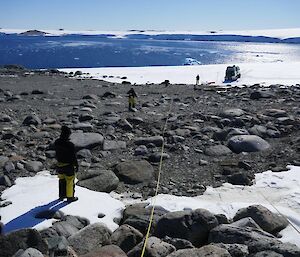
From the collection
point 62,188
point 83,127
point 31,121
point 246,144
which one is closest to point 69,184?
point 62,188

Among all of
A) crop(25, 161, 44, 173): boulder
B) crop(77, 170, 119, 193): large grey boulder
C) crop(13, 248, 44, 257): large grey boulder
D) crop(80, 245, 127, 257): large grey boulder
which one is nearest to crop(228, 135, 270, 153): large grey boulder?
crop(77, 170, 119, 193): large grey boulder

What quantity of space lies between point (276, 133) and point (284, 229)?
5.98 meters

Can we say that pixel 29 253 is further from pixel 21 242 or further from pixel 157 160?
pixel 157 160

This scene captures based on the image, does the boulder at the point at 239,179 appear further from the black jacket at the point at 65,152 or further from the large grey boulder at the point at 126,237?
the black jacket at the point at 65,152

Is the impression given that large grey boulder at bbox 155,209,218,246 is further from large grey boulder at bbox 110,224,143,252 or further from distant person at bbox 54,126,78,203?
distant person at bbox 54,126,78,203

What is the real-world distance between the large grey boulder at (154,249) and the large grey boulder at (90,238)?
1.64ft

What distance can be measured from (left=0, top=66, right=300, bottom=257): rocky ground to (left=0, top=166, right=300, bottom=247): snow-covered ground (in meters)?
0.24

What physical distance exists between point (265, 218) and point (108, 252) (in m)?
2.57

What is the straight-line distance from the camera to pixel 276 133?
11781 millimetres

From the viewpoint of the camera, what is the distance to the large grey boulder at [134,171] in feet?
27.1

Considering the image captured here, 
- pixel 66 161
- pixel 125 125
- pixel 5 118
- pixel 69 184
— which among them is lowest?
pixel 5 118

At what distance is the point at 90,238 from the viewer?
545cm

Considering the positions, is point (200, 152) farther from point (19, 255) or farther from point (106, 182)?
point (19, 255)

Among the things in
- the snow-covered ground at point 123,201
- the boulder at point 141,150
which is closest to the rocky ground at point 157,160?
the boulder at point 141,150
